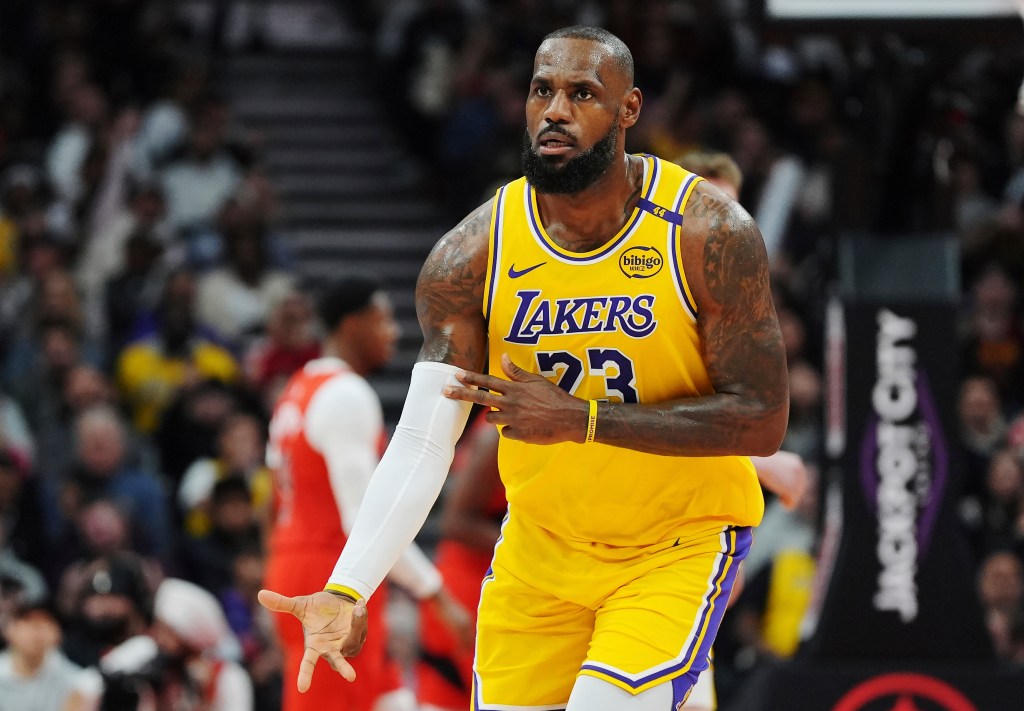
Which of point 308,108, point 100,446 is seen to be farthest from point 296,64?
point 100,446

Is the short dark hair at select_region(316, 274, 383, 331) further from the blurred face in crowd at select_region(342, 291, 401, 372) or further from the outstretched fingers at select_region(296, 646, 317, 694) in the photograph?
the outstretched fingers at select_region(296, 646, 317, 694)

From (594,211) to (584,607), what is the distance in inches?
39.0

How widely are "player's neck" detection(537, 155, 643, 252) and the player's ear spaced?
0.09m

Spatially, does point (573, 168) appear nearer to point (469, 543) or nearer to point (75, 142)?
point (469, 543)

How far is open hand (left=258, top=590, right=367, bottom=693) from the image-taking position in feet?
12.9

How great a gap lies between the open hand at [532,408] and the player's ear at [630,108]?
72cm

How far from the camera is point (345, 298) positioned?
21.0 feet

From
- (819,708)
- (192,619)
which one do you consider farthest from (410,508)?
(192,619)

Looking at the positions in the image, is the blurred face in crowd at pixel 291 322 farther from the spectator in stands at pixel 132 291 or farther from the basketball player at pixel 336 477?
the basketball player at pixel 336 477

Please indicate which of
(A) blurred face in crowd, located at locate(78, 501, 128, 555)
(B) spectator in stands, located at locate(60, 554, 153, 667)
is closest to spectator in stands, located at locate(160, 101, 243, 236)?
(A) blurred face in crowd, located at locate(78, 501, 128, 555)

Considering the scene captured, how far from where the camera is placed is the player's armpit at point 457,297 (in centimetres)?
423

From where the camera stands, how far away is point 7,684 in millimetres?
7492

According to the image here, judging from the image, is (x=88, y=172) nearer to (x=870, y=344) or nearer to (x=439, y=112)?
(x=439, y=112)

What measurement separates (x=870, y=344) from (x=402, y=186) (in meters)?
8.60
